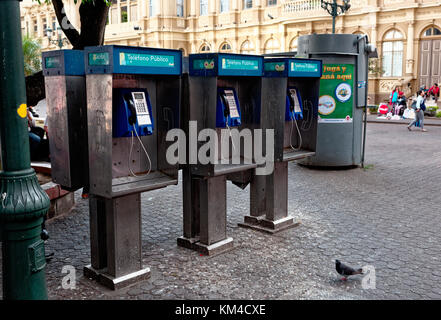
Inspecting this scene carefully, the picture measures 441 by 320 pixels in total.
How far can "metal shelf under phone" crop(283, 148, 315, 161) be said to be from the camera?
19.0ft

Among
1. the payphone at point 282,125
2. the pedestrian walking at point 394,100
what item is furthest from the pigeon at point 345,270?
the pedestrian walking at point 394,100

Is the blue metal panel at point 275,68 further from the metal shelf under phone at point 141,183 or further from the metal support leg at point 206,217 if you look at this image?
the metal shelf under phone at point 141,183

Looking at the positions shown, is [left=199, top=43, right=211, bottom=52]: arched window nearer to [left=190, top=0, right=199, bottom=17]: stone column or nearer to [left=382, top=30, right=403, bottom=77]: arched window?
[left=190, top=0, right=199, bottom=17]: stone column

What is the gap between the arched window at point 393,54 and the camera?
94.2 ft

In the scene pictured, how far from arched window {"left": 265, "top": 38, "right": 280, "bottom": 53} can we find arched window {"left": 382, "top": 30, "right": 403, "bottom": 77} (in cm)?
780

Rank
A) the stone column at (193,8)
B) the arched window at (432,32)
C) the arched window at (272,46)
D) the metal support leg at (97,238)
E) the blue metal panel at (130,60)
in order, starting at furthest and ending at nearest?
the stone column at (193,8) < the arched window at (272,46) < the arched window at (432,32) < the metal support leg at (97,238) < the blue metal panel at (130,60)

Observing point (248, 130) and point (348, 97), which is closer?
point (248, 130)

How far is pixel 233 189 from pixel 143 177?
382 centimetres

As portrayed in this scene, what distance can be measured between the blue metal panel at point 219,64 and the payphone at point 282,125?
0.62m

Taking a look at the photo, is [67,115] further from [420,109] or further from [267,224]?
[420,109]

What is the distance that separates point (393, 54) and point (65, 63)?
2821 cm
